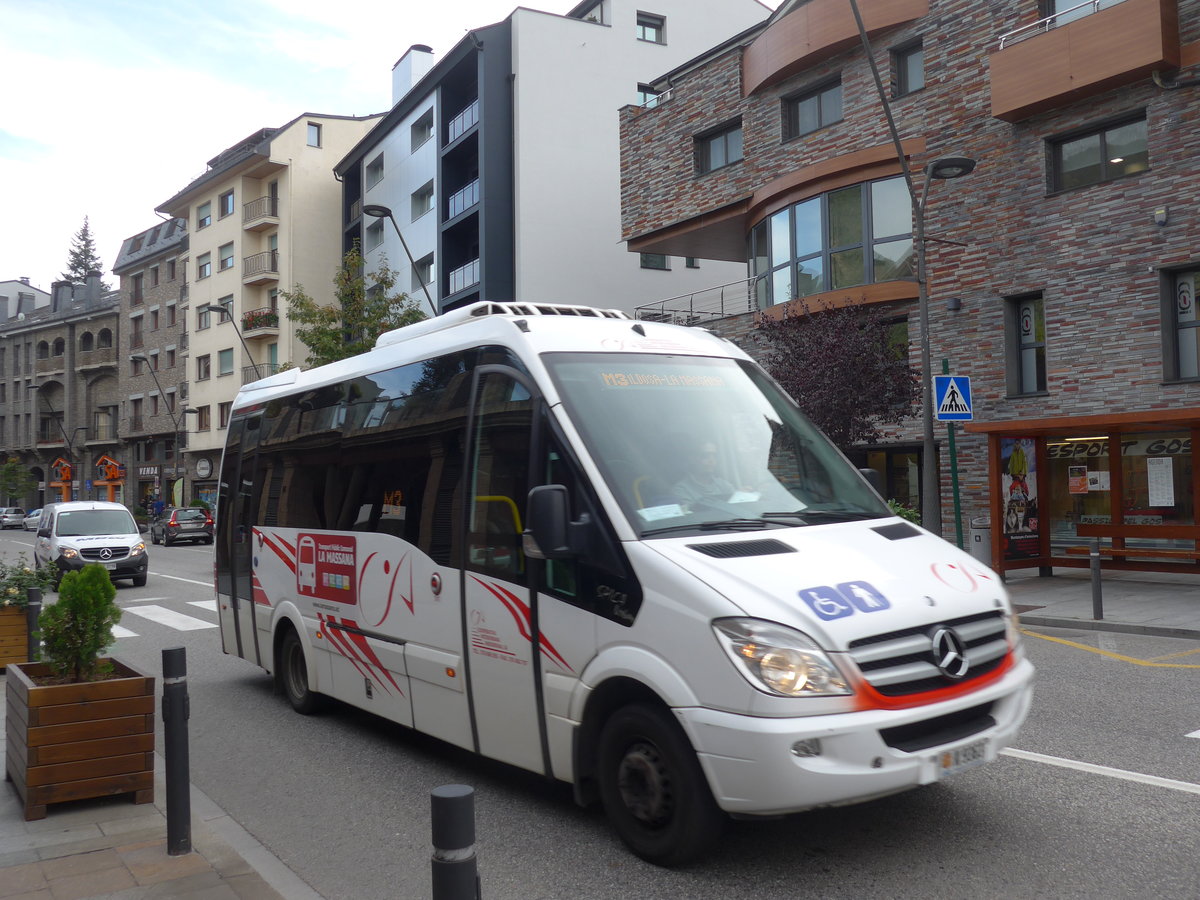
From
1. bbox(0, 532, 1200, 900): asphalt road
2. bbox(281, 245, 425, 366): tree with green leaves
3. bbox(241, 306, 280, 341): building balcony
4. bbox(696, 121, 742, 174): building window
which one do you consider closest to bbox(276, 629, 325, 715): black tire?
bbox(0, 532, 1200, 900): asphalt road

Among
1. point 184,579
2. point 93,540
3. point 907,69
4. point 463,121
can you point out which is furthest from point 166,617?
point 463,121

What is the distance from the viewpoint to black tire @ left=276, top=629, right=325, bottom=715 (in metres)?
7.97

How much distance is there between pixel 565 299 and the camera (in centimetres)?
3659

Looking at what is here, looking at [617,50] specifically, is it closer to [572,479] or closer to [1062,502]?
[1062,502]

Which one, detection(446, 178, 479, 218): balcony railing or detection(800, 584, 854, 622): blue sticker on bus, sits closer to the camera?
detection(800, 584, 854, 622): blue sticker on bus

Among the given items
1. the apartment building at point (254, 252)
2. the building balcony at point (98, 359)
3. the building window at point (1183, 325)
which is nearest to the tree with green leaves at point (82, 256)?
the building balcony at point (98, 359)

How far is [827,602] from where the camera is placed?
13.6 ft

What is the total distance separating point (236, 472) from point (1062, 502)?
1486 centimetres

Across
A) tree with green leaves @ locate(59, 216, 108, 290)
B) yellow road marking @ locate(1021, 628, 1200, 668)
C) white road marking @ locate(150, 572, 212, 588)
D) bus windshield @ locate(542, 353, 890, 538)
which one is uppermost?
tree with green leaves @ locate(59, 216, 108, 290)

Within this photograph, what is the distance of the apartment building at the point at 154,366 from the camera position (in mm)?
59469

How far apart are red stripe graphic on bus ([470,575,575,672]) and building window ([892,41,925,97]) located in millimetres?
18535

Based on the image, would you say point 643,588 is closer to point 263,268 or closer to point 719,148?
point 719,148

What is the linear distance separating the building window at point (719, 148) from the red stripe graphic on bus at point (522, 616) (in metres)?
21.3

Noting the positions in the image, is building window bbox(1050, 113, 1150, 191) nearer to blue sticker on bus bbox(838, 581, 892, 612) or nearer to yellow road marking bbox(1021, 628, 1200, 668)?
yellow road marking bbox(1021, 628, 1200, 668)
